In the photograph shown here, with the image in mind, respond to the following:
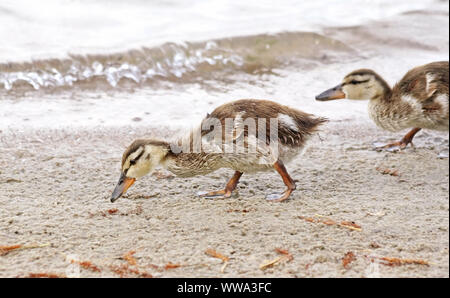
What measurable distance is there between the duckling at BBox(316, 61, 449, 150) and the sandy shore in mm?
205

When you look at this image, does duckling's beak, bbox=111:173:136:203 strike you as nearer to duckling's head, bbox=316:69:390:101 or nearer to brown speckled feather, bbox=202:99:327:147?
brown speckled feather, bbox=202:99:327:147

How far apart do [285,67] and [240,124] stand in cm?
241

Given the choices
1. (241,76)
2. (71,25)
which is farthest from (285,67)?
(71,25)

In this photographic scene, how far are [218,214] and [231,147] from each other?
0.28 meters

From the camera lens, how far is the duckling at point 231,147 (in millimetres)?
2236

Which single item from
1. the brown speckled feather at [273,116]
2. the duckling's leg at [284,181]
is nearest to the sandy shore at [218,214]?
the duckling's leg at [284,181]

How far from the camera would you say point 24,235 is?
2.01 m

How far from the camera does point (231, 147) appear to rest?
2.27 m

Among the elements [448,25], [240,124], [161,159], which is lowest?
[161,159]

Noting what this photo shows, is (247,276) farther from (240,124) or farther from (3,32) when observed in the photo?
(3,32)

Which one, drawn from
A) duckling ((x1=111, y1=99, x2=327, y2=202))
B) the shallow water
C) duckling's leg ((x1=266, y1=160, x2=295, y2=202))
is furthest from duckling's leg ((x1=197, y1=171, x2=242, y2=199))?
the shallow water

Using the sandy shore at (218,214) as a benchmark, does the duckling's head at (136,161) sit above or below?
above

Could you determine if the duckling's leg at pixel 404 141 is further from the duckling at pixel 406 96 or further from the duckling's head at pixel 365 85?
the duckling's head at pixel 365 85
